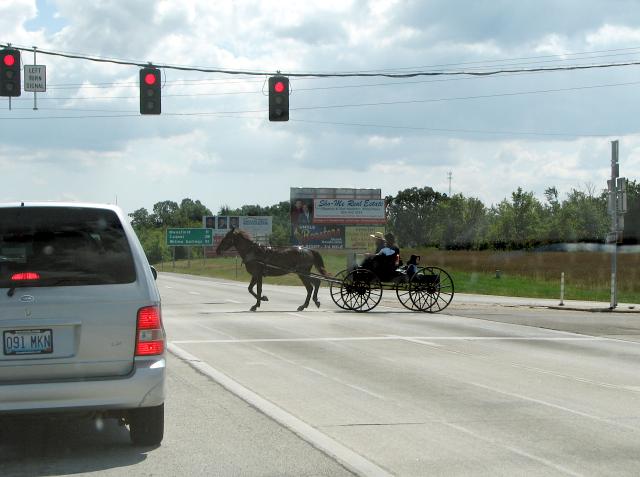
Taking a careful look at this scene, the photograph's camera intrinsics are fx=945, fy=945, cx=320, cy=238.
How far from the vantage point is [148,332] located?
7.05m

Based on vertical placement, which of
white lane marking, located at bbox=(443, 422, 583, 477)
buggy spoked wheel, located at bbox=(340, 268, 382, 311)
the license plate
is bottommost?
white lane marking, located at bbox=(443, 422, 583, 477)

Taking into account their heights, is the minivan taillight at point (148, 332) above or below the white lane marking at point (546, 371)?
above

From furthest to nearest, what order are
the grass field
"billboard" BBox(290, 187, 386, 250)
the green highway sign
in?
the green highway sign → "billboard" BBox(290, 187, 386, 250) → the grass field

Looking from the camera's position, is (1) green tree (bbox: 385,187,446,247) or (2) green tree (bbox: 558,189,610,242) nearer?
(2) green tree (bbox: 558,189,610,242)

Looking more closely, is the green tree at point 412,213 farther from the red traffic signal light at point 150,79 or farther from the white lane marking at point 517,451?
the white lane marking at point 517,451

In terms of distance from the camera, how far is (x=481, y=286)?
4391cm

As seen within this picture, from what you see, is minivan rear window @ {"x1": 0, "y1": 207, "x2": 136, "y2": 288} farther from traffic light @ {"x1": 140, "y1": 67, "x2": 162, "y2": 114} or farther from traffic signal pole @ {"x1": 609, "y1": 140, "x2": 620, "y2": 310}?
traffic signal pole @ {"x1": 609, "y1": 140, "x2": 620, "y2": 310}

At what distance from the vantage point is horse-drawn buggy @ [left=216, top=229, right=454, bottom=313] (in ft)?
77.9

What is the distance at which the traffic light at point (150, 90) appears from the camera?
22.1m

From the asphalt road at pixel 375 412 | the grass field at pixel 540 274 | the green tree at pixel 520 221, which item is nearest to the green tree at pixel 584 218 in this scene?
the green tree at pixel 520 221

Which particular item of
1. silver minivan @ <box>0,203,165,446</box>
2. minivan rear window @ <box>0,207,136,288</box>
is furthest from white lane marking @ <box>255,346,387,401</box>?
minivan rear window @ <box>0,207,136,288</box>

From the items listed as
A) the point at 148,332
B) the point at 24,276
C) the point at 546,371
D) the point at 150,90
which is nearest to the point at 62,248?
the point at 24,276

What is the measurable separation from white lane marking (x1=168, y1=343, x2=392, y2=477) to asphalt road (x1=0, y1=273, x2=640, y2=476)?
0.06 ft

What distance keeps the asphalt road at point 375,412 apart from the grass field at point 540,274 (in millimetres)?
15209
